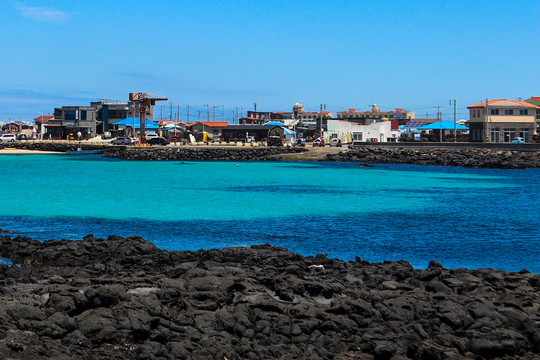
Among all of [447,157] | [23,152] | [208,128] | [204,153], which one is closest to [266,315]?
[447,157]

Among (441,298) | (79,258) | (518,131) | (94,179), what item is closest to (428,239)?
(441,298)

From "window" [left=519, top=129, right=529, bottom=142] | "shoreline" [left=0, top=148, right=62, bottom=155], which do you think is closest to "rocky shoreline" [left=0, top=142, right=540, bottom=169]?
"shoreline" [left=0, top=148, right=62, bottom=155]

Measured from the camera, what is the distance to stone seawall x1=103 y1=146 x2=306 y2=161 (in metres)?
81.0

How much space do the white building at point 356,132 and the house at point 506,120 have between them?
22.4 m

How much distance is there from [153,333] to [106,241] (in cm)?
913

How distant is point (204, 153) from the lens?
3287 inches

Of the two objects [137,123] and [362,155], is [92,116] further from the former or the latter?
[362,155]

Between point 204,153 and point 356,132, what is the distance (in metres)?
35.7

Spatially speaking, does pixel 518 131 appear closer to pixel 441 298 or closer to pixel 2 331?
pixel 441 298

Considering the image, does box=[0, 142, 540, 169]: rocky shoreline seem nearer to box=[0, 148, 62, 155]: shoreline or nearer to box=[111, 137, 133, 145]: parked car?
box=[111, 137, 133, 145]: parked car

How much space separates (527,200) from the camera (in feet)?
115

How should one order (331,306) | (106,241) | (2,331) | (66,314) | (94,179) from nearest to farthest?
1. (2,331)
2. (66,314)
3. (331,306)
4. (106,241)
5. (94,179)

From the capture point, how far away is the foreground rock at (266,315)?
9445 millimetres

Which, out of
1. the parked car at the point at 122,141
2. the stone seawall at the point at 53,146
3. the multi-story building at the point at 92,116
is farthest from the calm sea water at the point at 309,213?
the multi-story building at the point at 92,116
